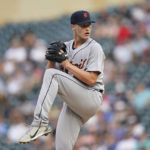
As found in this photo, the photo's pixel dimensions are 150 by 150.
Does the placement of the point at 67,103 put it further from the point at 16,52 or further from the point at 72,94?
the point at 16,52

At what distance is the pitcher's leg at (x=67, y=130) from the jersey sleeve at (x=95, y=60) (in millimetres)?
529

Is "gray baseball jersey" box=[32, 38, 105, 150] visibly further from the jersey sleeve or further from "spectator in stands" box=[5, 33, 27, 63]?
"spectator in stands" box=[5, 33, 27, 63]

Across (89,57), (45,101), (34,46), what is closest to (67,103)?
(45,101)

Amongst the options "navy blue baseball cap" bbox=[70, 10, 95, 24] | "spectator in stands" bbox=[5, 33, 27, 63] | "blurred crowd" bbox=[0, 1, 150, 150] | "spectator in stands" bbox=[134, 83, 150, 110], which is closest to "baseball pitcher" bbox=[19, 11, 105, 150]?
"navy blue baseball cap" bbox=[70, 10, 95, 24]

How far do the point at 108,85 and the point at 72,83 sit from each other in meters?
5.08

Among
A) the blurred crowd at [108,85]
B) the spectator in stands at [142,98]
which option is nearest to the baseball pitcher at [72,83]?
the blurred crowd at [108,85]

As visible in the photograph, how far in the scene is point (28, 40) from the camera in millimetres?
11906

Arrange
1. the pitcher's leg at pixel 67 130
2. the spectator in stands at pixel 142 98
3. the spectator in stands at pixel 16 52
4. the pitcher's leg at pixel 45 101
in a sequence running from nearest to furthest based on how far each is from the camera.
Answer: the pitcher's leg at pixel 45 101 < the pitcher's leg at pixel 67 130 < the spectator in stands at pixel 142 98 < the spectator in stands at pixel 16 52

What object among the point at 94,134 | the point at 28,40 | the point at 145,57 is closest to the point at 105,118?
the point at 94,134

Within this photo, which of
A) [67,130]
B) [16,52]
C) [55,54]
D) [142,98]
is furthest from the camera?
[16,52]

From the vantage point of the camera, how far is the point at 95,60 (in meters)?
5.46

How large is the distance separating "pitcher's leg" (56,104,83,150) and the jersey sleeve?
0.53 m

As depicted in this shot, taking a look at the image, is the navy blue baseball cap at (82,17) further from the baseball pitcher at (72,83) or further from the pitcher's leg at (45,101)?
the pitcher's leg at (45,101)

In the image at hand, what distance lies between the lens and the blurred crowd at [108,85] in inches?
349
